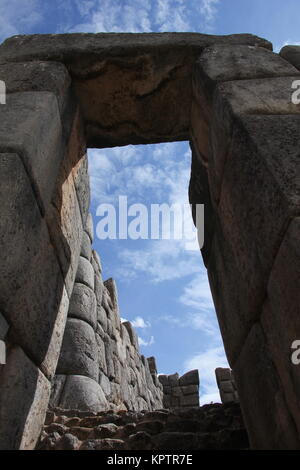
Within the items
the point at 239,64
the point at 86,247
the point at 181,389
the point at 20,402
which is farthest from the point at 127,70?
the point at 181,389

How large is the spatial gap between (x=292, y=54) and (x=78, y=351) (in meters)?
3.79

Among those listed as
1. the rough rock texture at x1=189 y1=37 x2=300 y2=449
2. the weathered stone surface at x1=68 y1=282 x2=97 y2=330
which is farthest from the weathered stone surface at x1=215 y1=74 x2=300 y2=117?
the weathered stone surface at x1=68 y1=282 x2=97 y2=330

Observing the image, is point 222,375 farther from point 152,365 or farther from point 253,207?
point 253,207

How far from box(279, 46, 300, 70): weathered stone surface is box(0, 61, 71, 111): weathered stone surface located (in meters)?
1.66

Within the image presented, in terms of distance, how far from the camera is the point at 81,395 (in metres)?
3.95

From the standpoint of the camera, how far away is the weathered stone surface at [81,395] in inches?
152

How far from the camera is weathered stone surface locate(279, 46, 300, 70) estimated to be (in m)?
2.63

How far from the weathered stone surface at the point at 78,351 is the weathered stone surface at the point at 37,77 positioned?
2.98m

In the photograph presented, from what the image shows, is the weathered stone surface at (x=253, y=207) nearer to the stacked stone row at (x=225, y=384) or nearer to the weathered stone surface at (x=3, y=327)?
the weathered stone surface at (x=3, y=327)

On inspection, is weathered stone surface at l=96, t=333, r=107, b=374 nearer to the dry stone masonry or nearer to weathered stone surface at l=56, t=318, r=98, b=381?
weathered stone surface at l=56, t=318, r=98, b=381

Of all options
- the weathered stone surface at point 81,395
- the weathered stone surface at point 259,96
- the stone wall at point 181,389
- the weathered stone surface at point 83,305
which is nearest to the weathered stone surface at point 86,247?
the weathered stone surface at point 83,305

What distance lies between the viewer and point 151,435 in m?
2.30

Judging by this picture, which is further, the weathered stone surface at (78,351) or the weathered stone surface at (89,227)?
the weathered stone surface at (89,227)

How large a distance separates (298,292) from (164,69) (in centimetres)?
212
